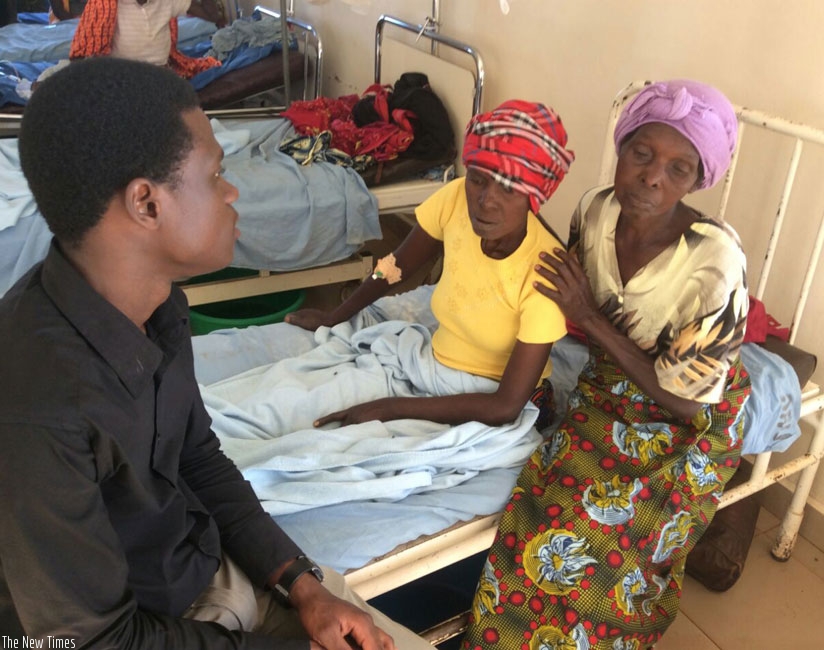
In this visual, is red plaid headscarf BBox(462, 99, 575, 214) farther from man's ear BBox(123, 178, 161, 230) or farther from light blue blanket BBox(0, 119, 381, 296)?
light blue blanket BBox(0, 119, 381, 296)

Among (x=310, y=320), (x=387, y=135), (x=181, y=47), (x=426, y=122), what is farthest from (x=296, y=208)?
(x=181, y=47)

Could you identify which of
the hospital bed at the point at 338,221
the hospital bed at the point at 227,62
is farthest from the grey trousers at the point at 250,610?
the hospital bed at the point at 227,62

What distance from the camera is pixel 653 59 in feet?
7.56

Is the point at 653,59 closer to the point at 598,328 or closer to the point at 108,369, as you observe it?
the point at 598,328

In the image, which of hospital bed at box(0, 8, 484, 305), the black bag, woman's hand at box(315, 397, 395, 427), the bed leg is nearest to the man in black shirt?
woman's hand at box(315, 397, 395, 427)

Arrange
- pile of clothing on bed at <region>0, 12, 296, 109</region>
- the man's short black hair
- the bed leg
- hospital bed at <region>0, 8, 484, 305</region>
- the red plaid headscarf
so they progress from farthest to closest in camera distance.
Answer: pile of clothing on bed at <region>0, 12, 296, 109</region>, hospital bed at <region>0, 8, 484, 305</region>, the bed leg, the red plaid headscarf, the man's short black hair

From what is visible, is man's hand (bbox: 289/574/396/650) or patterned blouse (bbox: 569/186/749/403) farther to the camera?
patterned blouse (bbox: 569/186/749/403)

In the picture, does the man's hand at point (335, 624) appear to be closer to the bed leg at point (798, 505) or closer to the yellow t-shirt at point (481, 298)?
the yellow t-shirt at point (481, 298)

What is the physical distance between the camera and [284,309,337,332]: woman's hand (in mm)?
2104

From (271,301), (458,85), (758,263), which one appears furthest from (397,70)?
(758,263)

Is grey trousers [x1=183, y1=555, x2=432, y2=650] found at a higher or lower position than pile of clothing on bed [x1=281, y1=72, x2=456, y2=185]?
lower

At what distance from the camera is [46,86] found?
33.5 inches

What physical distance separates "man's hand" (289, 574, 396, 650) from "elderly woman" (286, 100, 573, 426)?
1.85 ft

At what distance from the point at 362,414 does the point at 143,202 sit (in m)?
0.89
